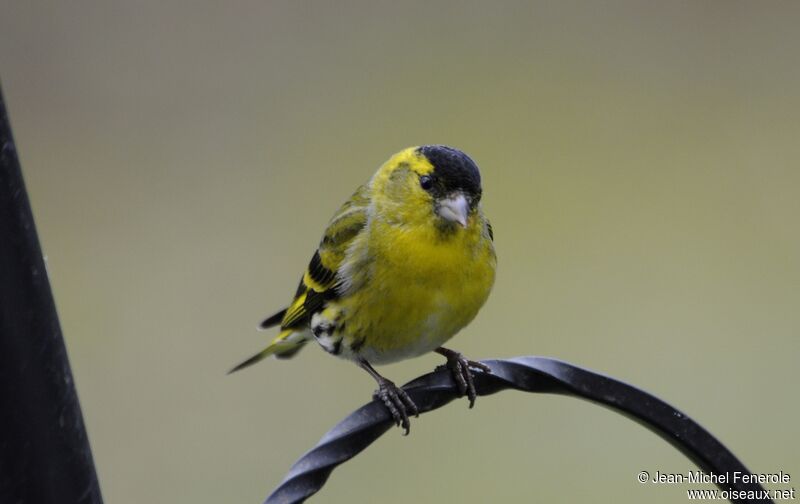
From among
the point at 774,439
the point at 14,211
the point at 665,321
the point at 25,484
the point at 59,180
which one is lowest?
the point at 774,439

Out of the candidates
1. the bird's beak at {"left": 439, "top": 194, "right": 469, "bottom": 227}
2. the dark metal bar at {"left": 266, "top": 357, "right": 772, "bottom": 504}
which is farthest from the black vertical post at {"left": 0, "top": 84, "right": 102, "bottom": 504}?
Answer: the bird's beak at {"left": 439, "top": 194, "right": 469, "bottom": 227}

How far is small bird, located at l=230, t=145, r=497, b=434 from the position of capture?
2416 millimetres

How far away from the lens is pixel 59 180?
5590 millimetres

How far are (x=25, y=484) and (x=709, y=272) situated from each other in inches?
155

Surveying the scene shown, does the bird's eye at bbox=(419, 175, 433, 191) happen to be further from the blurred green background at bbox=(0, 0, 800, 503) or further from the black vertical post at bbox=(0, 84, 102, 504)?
the blurred green background at bbox=(0, 0, 800, 503)

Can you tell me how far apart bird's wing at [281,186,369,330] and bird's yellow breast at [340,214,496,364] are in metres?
0.11

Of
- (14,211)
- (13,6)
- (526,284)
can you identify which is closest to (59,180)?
(13,6)

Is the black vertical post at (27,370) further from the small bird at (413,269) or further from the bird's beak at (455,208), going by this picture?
the bird's beak at (455,208)

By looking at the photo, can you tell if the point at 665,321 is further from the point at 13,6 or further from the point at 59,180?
the point at 13,6

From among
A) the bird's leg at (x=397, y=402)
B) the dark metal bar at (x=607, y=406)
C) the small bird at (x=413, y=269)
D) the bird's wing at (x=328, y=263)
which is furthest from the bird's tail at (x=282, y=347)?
the dark metal bar at (x=607, y=406)

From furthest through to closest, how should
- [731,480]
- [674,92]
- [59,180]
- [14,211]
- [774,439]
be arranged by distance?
[674,92] < [59,180] < [774,439] < [731,480] < [14,211]

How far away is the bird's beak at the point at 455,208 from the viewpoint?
94.0 inches

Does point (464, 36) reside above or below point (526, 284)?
above

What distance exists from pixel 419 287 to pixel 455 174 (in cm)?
23
